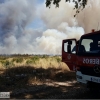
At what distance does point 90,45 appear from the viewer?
8.50m

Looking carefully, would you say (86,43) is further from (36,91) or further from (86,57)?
(36,91)

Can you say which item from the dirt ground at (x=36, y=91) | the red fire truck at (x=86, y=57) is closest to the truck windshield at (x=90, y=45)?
the red fire truck at (x=86, y=57)

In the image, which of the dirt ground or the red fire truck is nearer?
the red fire truck

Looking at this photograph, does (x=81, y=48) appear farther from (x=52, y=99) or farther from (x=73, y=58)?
(x=52, y=99)

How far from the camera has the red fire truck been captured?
791 cm

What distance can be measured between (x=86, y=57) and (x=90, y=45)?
21.5 inches

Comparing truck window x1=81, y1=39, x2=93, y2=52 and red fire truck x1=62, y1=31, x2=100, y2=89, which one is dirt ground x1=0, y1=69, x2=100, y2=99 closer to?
red fire truck x1=62, y1=31, x2=100, y2=89

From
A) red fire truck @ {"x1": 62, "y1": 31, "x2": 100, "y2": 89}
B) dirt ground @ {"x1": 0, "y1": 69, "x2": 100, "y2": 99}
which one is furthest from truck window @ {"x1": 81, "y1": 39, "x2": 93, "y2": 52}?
dirt ground @ {"x1": 0, "y1": 69, "x2": 100, "y2": 99}

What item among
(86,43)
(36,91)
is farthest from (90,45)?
(36,91)

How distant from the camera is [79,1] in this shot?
47.1 ft

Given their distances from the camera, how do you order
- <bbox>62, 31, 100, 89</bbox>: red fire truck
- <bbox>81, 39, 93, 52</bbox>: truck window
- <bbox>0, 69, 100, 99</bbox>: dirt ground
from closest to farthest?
<bbox>62, 31, 100, 89</bbox>: red fire truck
<bbox>81, 39, 93, 52</bbox>: truck window
<bbox>0, 69, 100, 99</bbox>: dirt ground

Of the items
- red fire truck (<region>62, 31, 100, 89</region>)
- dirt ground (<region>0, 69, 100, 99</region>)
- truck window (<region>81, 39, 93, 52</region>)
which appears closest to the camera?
red fire truck (<region>62, 31, 100, 89</region>)

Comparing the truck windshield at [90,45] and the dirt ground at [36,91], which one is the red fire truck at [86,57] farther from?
the dirt ground at [36,91]

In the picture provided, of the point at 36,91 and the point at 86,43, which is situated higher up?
the point at 86,43
